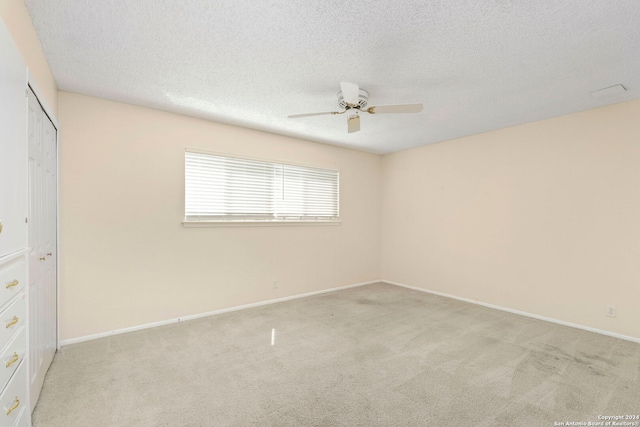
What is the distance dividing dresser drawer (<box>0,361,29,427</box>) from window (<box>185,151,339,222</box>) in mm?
2203

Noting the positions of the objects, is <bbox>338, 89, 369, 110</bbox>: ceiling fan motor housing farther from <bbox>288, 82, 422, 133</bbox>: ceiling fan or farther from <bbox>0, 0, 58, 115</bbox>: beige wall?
<bbox>0, 0, 58, 115</bbox>: beige wall

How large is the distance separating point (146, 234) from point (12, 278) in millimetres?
1962

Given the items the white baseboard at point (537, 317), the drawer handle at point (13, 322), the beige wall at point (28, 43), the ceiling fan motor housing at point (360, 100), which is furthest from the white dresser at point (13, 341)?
the white baseboard at point (537, 317)

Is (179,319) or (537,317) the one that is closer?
(179,319)

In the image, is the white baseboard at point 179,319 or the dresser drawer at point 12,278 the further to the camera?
the white baseboard at point 179,319

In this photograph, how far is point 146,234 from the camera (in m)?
3.32

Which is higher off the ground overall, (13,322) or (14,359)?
(13,322)

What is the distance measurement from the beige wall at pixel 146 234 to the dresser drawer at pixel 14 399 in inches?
62.9

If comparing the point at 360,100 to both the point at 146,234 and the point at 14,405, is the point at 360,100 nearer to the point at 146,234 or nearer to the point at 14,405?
the point at 146,234

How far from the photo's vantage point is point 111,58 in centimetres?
234

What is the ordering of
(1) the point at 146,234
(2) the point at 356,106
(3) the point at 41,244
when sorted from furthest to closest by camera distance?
(1) the point at 146,234 < (2) the point at 356,106 < (3) the point at 41,244

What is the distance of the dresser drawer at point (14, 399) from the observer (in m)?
1.32

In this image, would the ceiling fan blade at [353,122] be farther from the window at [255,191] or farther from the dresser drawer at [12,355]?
the dresser drawer at [12,355]

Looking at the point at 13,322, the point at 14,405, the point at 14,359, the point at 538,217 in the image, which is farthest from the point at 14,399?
the point at 538,217
